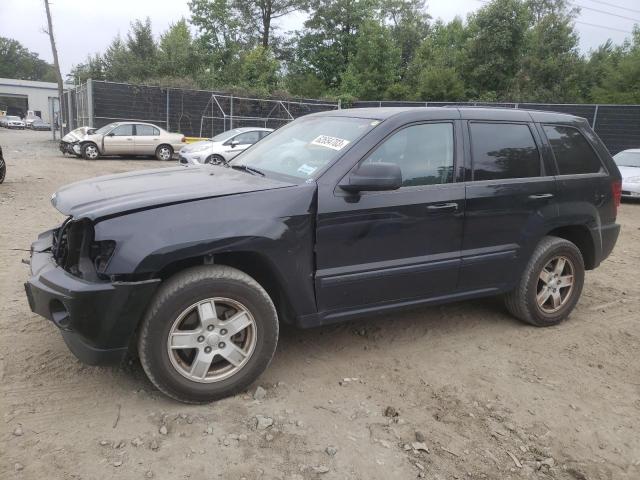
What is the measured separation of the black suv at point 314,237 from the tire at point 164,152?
16.8 metres

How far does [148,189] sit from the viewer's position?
3307 mm

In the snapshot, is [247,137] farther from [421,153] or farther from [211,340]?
[211,340]

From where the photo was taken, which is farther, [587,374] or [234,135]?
[234,135]

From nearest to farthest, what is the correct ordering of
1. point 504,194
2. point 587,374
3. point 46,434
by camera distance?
point 46,434 → point 587,374 → point 504,194

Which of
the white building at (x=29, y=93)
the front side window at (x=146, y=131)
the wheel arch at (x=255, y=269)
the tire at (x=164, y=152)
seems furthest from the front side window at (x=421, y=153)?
the white building at (x=29, y=93)

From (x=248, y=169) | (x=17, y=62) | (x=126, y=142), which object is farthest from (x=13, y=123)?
(x=17, y=62)

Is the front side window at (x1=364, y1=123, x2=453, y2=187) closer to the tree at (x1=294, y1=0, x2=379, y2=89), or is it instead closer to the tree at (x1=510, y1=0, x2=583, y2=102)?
the tree at (x1=510, y1=0, x2=583, y2=102)

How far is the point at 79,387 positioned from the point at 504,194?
10.6 ft

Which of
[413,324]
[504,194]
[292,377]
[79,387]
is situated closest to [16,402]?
[79,387]

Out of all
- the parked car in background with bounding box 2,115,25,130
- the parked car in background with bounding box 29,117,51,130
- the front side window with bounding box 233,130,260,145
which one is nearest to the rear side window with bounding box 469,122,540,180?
the front side window with bounding box 233,130,260,145

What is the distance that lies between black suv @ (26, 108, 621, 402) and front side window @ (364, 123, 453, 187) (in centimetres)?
1

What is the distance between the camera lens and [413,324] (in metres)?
4.50

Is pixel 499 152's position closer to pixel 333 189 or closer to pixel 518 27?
pixel 333 189

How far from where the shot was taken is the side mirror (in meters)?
3.29
